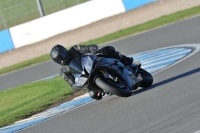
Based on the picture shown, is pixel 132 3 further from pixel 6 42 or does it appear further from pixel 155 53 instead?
pixel 155 53

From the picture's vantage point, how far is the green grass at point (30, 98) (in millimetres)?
13445

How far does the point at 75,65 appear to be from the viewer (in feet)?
34.6

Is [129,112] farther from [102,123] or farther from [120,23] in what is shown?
[120,23]

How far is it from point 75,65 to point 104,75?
0.58m

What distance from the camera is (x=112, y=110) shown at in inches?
392

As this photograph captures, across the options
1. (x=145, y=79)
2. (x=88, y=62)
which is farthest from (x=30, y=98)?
(x=88, y=62)

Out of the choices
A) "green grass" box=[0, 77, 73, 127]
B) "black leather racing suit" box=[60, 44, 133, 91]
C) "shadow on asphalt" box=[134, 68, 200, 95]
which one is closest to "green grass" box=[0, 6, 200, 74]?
"green grass" box=[0, 77, 73, 127]

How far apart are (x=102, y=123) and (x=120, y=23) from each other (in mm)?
17790

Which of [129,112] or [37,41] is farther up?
[129,112]

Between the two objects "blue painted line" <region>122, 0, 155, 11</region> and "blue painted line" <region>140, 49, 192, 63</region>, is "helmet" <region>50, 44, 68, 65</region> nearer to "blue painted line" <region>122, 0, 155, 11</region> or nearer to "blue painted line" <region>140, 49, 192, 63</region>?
"blue painted line" <region>140, 49, 192, 63</region>

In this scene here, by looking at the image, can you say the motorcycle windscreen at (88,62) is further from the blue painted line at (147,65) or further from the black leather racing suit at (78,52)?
the blue painted line at (147,65)

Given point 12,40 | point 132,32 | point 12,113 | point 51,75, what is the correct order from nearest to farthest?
point 12,113, point 51,75, point 132,32, point 12,40

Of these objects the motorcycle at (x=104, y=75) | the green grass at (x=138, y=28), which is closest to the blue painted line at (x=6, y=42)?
the green grass at (x=138, y=28)

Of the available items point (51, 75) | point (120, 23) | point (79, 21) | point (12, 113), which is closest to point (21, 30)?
point (79, 21)
